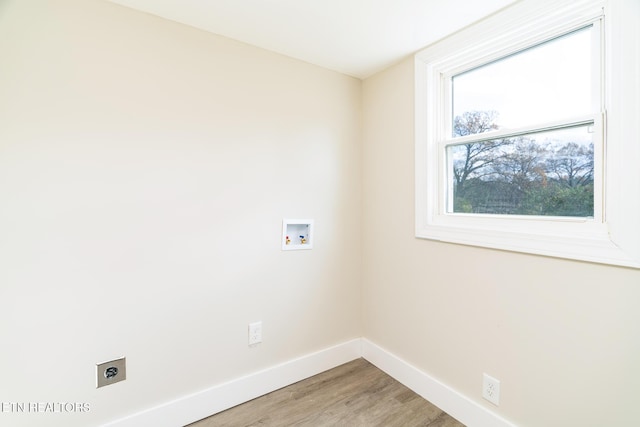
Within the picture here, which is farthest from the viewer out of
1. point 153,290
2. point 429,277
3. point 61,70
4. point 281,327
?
point 281,327

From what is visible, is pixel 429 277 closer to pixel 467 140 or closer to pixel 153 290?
pixel 467 140

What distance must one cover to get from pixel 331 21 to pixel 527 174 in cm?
130

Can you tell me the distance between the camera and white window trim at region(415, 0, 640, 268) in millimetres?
1057

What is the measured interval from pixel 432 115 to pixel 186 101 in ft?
4.82

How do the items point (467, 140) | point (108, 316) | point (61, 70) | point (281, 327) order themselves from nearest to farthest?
point (61, 70) → point (108, 316) → point (467, 140) → point (281, 327)

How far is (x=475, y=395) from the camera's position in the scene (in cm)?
152

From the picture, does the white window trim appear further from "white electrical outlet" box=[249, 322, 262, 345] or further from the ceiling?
"white electrical outlet" box=[249, 322, 262, 345]

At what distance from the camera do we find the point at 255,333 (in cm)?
178

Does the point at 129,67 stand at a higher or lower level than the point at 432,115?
higher

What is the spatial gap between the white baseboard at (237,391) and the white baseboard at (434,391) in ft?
0.76

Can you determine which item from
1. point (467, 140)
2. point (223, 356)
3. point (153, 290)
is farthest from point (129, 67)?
point (467, 140)

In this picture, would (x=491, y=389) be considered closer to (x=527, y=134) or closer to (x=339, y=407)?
(x=339, y=407)

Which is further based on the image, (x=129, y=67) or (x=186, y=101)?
(x=186, y=101)

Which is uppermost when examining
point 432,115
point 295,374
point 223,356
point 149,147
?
point 432,115
